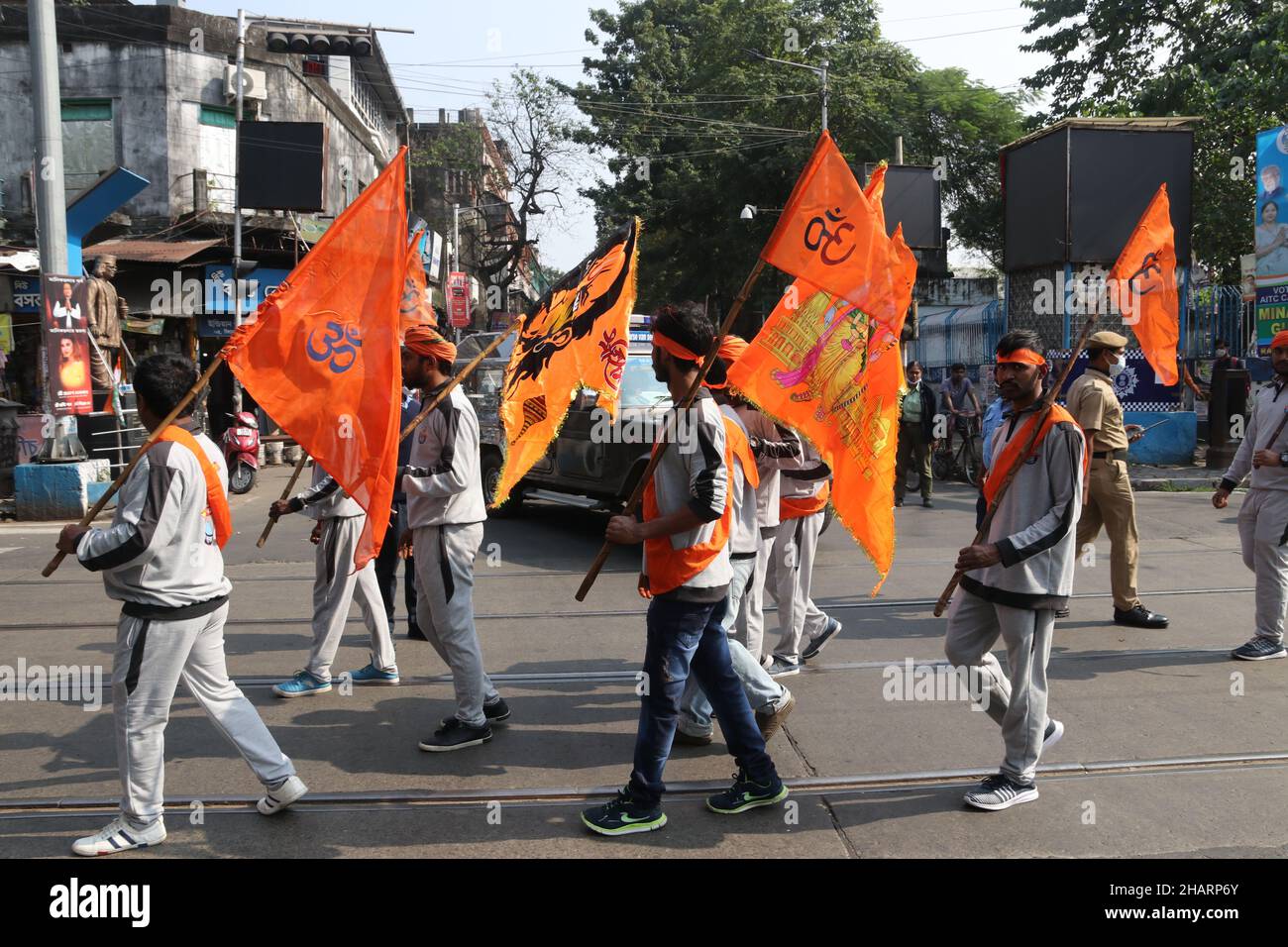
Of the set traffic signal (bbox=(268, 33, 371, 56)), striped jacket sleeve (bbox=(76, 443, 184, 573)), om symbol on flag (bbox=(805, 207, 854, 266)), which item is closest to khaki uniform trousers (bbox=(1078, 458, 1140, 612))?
om symbol on flag (bbox=(805, 207, 854, 266))

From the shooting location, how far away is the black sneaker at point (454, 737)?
4.77 meters

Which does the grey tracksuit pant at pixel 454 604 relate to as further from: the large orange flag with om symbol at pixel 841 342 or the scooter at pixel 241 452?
the scooter at pixel 241 452

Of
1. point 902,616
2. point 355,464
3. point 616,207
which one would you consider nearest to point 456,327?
point 616,207

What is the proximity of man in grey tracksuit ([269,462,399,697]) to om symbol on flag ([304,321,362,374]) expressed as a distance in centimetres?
133

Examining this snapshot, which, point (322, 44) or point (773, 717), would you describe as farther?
point (322, 44)

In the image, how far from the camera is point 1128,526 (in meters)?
7.01

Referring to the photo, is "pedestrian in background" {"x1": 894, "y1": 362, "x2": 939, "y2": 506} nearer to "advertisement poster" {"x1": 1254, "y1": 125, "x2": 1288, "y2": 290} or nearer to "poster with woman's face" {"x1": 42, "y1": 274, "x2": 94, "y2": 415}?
"advertisement poster" {"x1": 1254, "y1": 125, "x2": 1288, "y2": 290}

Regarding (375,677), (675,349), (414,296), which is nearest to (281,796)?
(375,677)

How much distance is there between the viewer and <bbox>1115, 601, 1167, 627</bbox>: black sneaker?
693 centimetres

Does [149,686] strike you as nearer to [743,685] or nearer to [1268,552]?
[743,685]

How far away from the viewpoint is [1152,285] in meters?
5.82

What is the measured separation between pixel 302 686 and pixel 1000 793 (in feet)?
11.4

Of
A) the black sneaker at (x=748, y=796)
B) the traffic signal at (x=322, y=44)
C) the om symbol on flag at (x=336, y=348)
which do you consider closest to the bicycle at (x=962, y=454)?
the traffic signal at (x=322, y=44)
